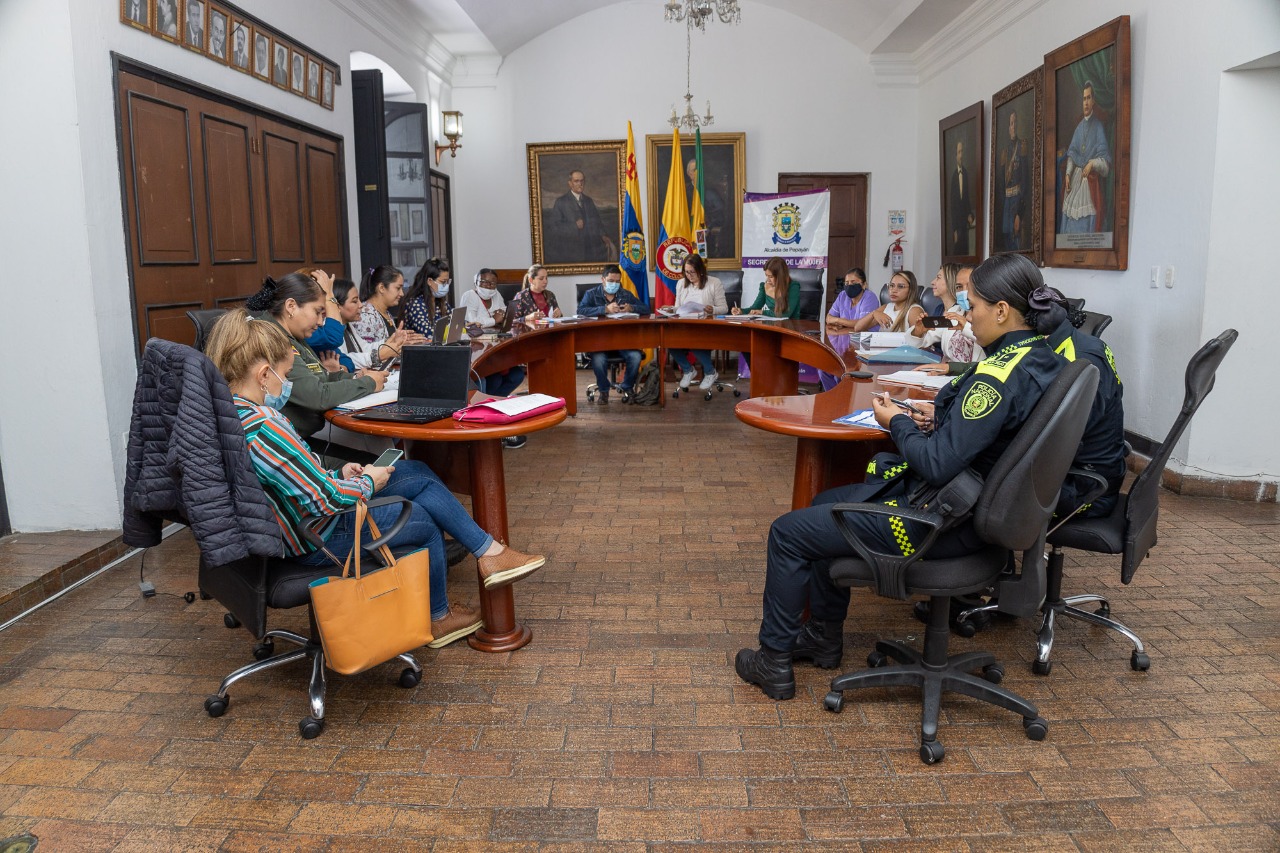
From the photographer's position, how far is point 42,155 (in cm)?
368

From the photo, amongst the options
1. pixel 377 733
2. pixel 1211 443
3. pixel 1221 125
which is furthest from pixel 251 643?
pixel 1221 125

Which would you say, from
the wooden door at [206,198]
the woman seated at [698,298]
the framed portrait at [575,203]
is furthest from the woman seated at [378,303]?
the framed portrait at [575,203]

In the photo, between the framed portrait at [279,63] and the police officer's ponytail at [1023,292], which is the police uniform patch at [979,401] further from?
the framed portrait at [279,63]

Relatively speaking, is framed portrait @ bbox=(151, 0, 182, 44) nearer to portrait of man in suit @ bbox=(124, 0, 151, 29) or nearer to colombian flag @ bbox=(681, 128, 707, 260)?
portrait of man in suit @ bbox=(124, 0, 151, 29)

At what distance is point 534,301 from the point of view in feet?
26.4

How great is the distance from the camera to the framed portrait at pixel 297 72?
227 inches

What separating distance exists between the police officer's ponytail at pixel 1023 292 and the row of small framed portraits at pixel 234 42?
3872mm

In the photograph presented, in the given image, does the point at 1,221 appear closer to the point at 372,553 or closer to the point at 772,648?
the point at 372,553

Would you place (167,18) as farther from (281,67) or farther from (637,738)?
(637,738)

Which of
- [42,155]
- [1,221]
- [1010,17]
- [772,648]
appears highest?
[1010,17]

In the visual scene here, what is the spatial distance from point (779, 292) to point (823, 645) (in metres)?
5.58

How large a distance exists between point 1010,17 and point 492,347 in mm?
5086

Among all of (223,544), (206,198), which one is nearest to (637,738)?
(223,544)

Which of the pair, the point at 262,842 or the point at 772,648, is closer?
the point at 262,842
